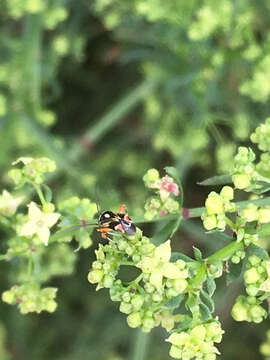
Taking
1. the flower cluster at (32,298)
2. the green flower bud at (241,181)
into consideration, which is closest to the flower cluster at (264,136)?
the green flower bud at (241,181)

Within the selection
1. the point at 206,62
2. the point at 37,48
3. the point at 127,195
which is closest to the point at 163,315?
the point at 206,62

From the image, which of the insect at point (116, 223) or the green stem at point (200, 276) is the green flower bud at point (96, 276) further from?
the green stem at point (200, 276)

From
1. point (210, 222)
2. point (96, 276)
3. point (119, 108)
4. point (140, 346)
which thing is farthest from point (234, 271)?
point (119, 108)

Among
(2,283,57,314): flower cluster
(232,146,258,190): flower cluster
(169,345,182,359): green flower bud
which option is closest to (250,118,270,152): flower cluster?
(232,146,258,190): flower cluster

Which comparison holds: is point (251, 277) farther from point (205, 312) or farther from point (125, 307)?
point (125, 307)

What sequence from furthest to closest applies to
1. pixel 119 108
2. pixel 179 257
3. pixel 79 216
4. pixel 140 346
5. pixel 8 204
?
1. pixel 119 108
2. pixel 140 346
3. pixel 8 204
4. pixel 79 216
5. pixel 179 257

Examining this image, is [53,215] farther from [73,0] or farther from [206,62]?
[73,0]
